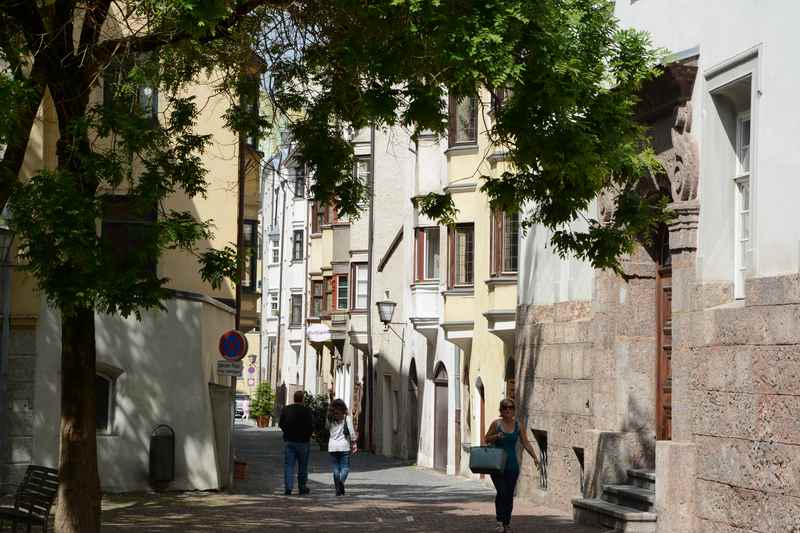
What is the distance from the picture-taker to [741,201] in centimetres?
1585

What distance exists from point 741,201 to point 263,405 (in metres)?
58.3

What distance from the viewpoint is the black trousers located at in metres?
17.1

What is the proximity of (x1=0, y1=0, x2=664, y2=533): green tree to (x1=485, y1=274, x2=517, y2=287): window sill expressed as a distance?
11.2m

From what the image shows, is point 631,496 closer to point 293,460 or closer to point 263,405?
point 293,460

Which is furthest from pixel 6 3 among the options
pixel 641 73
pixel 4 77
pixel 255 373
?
pixel 255 373

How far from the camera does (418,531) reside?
1800 centimetres

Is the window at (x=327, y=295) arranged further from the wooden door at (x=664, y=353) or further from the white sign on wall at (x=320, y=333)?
the wooden door at (x=664, y=353)

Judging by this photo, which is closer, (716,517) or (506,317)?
(716,517)

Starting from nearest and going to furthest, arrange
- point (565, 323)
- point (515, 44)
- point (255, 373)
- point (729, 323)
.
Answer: point (515, 44), point (729, 323), point (565, 323), point (255, 373)

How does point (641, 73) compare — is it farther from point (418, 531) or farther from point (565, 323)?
point (565, 323)

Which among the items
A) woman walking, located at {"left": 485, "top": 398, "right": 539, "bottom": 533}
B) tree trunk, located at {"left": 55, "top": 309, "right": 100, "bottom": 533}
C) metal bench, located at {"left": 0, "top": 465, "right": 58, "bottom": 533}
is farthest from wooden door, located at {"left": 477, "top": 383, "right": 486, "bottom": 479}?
tree trunk, located at {"left": 55, "top": 309, "right": 100, "bottom": 533}

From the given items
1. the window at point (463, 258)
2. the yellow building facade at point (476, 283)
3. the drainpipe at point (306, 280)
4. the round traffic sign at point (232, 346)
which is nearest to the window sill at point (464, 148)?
the yellow building facade at point (476, 283)

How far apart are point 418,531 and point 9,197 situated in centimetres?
672

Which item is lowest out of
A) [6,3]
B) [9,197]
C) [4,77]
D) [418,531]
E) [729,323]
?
[418,531]
